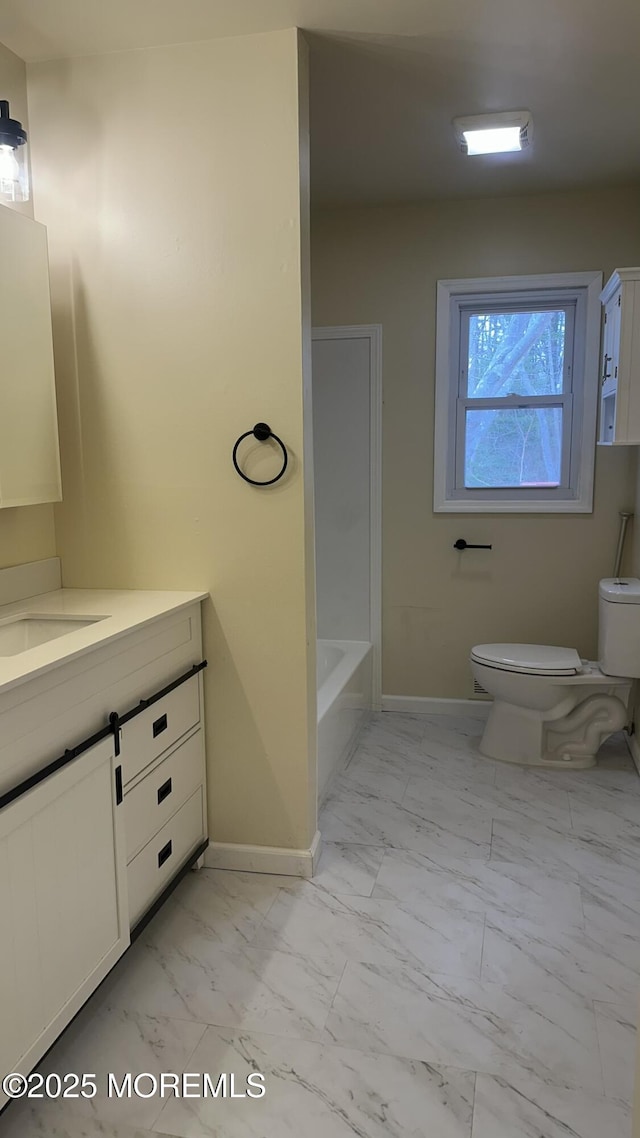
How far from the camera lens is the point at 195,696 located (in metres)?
2.38

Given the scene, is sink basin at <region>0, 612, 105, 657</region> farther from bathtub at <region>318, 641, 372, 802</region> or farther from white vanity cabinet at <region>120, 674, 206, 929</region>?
bathtub at <region>318, 641, 372, 802</region>

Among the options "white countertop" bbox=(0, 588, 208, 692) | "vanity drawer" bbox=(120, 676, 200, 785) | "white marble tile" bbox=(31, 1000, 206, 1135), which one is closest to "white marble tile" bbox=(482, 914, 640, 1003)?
"white marble tile" bbox=(31, 1000, 206, 1135)

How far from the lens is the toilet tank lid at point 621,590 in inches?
123

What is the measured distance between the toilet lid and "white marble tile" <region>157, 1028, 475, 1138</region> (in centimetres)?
182

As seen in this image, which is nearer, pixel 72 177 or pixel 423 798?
pixel 72 177

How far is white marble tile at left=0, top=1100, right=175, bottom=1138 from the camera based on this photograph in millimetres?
1548

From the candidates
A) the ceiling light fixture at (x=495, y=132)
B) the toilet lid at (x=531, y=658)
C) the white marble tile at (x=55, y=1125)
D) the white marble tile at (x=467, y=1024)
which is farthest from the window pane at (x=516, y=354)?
the white marble tile at (x=55, y=1125)

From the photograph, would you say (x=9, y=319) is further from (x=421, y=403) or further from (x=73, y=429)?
(x=421, y=403)

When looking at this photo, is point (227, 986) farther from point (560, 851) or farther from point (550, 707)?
point (550, 707)

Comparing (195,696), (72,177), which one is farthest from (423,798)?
(72,177)

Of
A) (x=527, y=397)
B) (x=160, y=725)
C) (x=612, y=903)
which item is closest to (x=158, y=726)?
(x=160, y=725)

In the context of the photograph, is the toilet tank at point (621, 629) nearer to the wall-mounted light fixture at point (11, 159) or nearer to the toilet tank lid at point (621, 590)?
the toilet tank lid at point (621, 590)

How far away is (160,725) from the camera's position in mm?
2135

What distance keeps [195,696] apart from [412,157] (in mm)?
2248
